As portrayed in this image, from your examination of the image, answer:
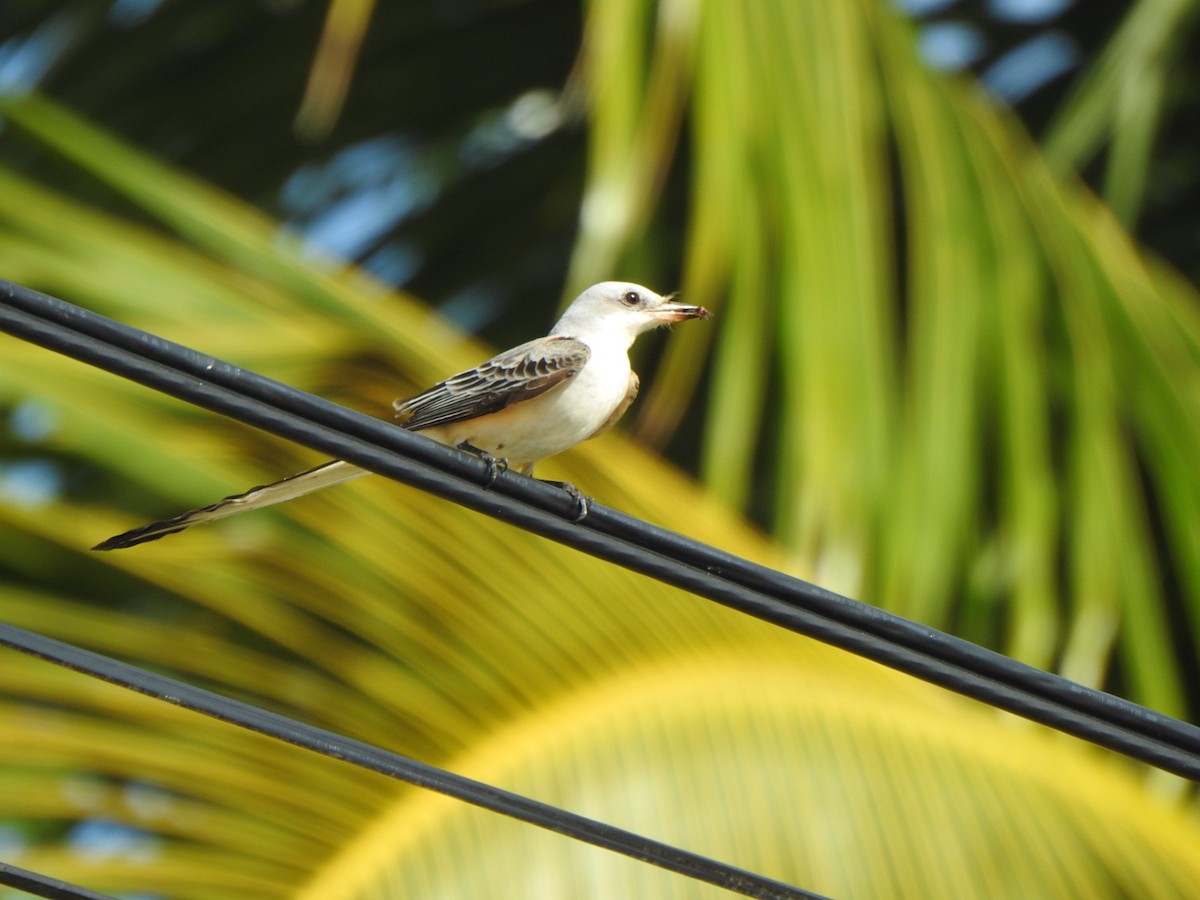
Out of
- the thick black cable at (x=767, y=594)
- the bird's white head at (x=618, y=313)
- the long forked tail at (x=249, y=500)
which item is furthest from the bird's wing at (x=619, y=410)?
the thick black cable at (x=767, y=594)

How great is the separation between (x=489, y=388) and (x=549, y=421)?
0.80 ft

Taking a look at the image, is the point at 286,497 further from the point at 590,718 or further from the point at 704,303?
the point at 704,303

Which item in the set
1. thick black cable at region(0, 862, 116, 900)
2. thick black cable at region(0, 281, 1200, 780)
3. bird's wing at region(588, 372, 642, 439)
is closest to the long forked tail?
thick black cable at region(0, 281, 1200, 780)

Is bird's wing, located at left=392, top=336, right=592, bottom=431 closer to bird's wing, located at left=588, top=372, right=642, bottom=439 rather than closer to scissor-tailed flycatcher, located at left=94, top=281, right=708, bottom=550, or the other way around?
scissor-tailed flycatcher, located at left=94, top=281, right=708, bottom=550

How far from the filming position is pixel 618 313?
663cm

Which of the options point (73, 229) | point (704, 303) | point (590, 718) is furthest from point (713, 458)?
point (73, 229)

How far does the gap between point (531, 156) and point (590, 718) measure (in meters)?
6.05

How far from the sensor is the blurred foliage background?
17.2 ft

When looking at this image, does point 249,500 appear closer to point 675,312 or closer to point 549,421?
point 549,421

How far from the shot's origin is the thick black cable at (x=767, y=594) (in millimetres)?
3656

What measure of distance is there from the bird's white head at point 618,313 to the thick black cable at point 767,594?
2.56 meters

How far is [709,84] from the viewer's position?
6.13 metres

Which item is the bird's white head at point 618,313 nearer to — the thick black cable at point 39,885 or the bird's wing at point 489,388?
the bird's wing at point 489,388

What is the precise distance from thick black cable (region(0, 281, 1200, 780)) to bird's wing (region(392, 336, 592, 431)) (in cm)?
199
